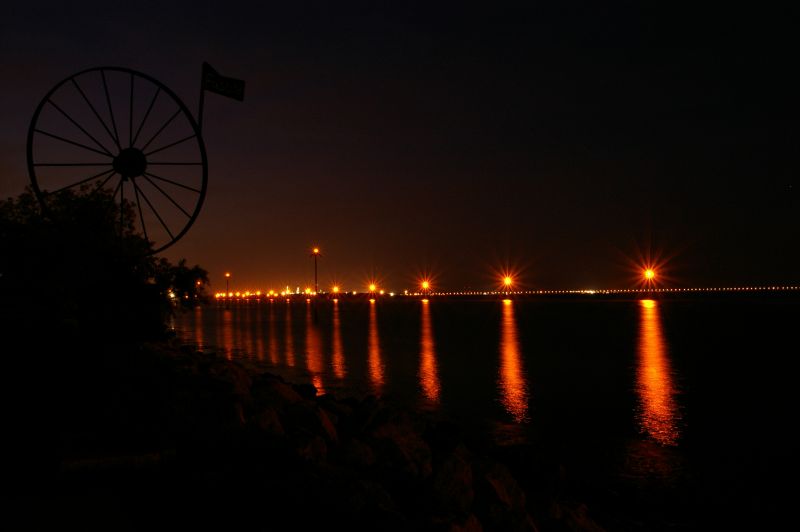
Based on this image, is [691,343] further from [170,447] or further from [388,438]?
[170,447]

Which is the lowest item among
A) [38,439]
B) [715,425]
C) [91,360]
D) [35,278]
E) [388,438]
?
[715,425]

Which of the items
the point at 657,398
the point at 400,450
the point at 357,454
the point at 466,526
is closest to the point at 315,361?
the point at 657,398

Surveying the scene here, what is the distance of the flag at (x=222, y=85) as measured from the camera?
10.8 metres

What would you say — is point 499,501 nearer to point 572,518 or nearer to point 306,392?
point 572,518

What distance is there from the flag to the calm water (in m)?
9.78

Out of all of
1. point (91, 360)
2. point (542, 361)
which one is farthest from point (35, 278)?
point (542, 361)

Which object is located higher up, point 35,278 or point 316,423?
point 35,278

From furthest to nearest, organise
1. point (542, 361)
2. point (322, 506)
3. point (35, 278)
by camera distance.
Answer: point (542, 361) → point (35, 278) → point (322, 506)

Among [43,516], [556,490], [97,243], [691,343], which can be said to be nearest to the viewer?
[43,516]

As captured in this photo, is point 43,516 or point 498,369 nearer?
point 43,516

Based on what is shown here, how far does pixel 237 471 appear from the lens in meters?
8.00

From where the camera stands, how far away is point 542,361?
126ft

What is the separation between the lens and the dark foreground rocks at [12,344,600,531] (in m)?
7.20

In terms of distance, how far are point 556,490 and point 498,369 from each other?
22.0 metres
